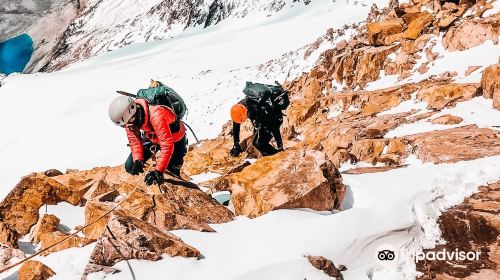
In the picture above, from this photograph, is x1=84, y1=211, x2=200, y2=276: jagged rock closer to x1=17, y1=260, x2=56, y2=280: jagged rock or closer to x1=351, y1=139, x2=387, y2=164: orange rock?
x1=17, y1=260, x2=56, y2=280: jagged rock

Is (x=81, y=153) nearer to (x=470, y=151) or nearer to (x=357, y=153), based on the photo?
(x=357, y=153)


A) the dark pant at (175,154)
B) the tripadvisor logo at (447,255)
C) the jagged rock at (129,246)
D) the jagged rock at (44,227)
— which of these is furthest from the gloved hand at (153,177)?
the tripadvisor logo at (447,255)

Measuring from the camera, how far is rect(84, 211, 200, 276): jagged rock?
3.82m

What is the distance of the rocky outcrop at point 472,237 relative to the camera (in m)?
3.87

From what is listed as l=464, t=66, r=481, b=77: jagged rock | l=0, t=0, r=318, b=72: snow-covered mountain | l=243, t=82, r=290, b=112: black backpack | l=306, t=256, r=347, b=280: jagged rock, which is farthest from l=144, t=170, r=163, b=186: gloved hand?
l=0, t=0, r=318, b=72: snow-covered mountain

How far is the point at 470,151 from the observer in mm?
6203

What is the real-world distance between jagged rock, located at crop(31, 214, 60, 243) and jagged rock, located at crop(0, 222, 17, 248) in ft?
0.75

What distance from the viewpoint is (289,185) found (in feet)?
16.9

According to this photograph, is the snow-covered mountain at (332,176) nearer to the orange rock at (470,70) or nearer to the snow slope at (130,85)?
the orange rock at (470,70)

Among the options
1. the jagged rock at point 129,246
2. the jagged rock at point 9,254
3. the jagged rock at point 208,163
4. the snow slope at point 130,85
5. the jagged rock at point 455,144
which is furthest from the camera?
the snow slope at point 130,85

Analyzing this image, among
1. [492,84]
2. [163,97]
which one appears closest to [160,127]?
[163,97]

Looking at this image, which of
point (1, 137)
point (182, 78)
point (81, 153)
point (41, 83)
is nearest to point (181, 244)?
point (81, 153)

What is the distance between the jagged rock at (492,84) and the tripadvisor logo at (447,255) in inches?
203

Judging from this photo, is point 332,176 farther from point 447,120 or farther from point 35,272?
point 447,120
